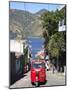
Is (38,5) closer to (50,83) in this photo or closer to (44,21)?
(44,21)

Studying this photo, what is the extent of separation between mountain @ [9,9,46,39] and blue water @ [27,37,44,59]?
9 centimetres

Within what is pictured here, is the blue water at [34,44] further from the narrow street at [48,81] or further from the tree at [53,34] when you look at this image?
the narrow street at [48,81]

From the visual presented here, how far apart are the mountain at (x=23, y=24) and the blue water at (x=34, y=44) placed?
0.09 m

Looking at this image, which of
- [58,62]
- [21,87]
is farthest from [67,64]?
[21,87]

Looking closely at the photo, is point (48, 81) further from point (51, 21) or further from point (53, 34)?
point (51, 21)

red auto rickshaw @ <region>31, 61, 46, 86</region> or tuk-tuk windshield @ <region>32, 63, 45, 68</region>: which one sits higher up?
tuk-tuk windshield @ <region>32, 63, 45, 68</region>

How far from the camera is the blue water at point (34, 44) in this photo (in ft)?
15.8

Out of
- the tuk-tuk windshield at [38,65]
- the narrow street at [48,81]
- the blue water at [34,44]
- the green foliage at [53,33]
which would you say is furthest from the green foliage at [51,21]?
the narrow street at [48,81]

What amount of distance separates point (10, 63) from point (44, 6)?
114 cm

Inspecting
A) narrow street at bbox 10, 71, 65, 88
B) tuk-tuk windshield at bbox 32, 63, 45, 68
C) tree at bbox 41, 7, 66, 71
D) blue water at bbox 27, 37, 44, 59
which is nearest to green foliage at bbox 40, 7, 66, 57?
tree at bbox 41, 7, 66, 71

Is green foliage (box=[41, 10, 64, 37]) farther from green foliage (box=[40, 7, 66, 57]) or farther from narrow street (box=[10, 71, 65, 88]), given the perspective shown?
narrow street (box=[10, 71, 65, 88])

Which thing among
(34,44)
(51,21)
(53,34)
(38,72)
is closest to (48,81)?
(38,72)

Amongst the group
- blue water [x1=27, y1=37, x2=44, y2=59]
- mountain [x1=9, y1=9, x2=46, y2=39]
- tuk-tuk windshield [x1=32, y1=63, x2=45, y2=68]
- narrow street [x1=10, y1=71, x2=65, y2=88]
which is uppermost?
mountain [x1=9, y1=9, x2=46, y2=39]

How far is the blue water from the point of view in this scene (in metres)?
4.81
